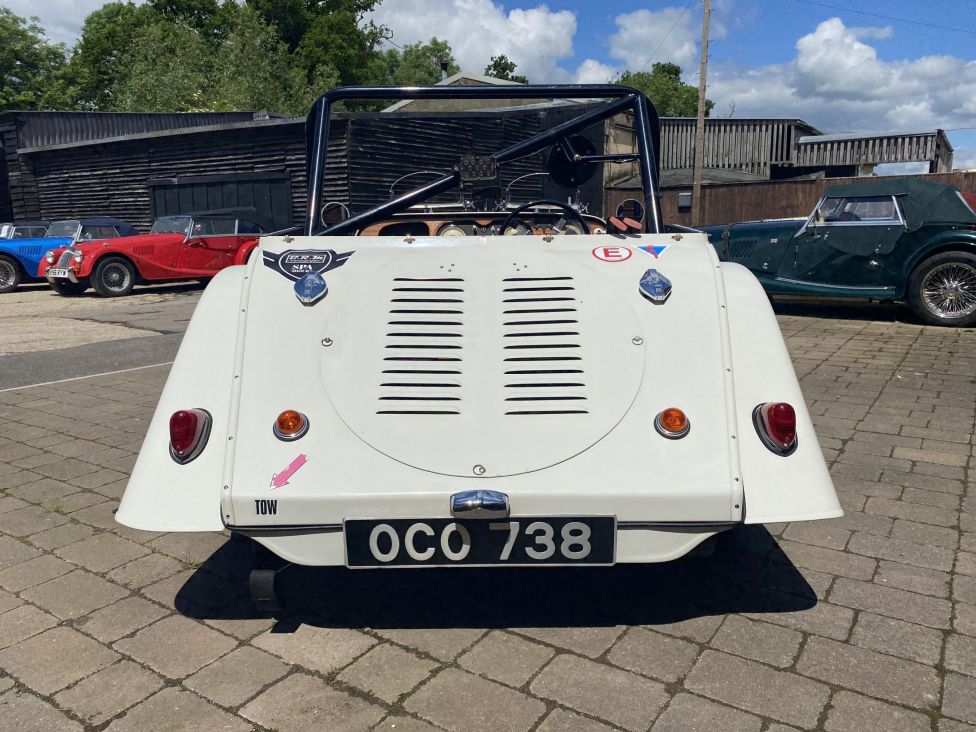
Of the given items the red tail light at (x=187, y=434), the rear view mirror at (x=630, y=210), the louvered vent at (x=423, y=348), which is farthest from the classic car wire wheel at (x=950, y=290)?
the red tail light at (x=187, y=434)

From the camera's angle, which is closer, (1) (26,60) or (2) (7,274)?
(2) (7,274)

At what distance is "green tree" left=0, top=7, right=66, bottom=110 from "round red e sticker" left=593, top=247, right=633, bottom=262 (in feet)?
179

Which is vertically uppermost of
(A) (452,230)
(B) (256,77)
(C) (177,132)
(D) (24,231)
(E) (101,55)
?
(E) (101,55)

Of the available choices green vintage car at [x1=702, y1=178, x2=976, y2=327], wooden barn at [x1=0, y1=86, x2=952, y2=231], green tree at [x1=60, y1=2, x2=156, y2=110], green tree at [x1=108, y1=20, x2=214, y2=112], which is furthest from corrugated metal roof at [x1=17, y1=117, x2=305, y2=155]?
green tree at [x1=60, y1=2, x2=156, y2=110]

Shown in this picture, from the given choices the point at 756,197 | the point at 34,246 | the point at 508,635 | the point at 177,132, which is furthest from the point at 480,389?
the point at 756,197

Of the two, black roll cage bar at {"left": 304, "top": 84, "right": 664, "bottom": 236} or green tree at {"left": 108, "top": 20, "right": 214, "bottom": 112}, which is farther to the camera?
green tree at {"left": 108, "top": 20, "right": 214, "bottom": 112}

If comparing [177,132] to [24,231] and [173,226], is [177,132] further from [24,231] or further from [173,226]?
[173,226]

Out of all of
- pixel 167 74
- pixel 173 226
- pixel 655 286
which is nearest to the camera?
pixel 655 286

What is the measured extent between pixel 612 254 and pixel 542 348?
18.8 inches

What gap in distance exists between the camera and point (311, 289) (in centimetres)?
267

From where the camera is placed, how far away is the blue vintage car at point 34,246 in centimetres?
1531

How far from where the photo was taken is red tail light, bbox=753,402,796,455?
7.93ft

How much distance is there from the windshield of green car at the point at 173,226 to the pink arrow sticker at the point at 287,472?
44.8ft

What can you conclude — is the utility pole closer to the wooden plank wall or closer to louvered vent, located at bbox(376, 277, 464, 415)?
the wooden plank wall
